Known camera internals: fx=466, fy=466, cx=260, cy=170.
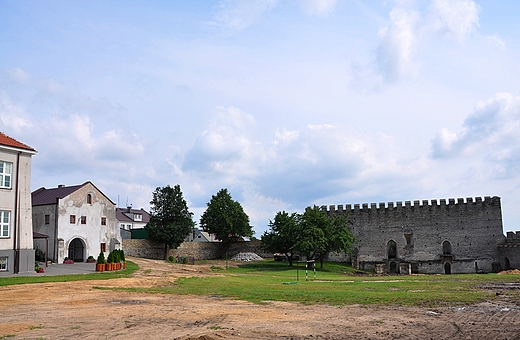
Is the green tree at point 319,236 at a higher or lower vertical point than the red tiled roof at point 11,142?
lower

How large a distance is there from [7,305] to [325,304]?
36.8ft

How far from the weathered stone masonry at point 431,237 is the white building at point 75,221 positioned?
27177 mm

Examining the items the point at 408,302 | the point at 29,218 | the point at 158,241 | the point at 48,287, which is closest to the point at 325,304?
the point at 408,302

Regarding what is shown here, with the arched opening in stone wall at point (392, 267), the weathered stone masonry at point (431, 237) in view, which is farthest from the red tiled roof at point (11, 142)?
the arched opening in stone wall at point (392, 267)

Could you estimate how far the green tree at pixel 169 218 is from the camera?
5175 cm

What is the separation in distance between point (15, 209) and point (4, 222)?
3.18ft

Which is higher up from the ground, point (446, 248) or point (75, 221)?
point (75, 221)

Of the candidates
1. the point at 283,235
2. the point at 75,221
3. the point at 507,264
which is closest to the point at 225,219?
the point at 283,235

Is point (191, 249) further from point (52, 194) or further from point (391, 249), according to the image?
point (391, 249)

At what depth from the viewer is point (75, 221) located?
40.1 metres

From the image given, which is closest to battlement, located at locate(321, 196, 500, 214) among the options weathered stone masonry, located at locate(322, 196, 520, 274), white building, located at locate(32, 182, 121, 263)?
weathered stone masonry, located at locate(322, 196, 520, 274)

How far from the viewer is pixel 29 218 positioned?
29125 mm

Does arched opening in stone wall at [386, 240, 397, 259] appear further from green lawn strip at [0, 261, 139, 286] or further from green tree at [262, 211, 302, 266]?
green lawn strip at [0, 261, 139, 286]

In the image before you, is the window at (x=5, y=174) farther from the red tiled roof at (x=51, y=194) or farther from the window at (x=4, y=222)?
the red tiled roof at (x=51, y=194)
